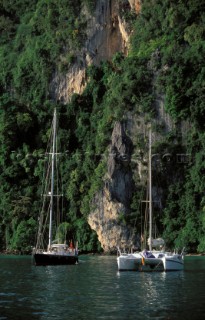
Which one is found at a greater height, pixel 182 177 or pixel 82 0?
pixel 82 0

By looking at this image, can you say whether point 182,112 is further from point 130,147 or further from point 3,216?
point 3,216

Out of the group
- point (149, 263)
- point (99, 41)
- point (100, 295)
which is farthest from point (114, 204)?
point (100, 295)

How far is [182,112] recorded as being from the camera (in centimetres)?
Answer: 8519

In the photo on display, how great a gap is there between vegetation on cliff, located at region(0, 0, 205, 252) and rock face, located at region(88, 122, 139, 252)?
130 cm

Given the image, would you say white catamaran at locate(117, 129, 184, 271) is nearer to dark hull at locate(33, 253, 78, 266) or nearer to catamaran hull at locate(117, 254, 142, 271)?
catamaran hull at locate(117, 254, 142, 271)

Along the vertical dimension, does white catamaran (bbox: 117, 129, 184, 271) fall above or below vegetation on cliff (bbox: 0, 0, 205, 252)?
below

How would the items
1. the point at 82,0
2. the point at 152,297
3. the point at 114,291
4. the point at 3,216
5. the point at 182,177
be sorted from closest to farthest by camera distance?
the point at 152,297
the point at 114,291
the point at 182,177
the point at 3,216
the point at 82,0

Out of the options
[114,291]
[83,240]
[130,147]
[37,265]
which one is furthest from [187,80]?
[114,291]

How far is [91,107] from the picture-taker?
97.4m

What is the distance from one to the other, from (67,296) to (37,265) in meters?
24.0

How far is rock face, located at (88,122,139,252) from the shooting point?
273 feet

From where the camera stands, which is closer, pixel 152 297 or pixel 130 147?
pixel 152 297

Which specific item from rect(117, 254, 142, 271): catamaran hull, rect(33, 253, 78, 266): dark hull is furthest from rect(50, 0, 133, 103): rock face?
rect(117, 254, 142, 271): catamaran hull

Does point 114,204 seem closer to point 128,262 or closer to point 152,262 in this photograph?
point 128,262
